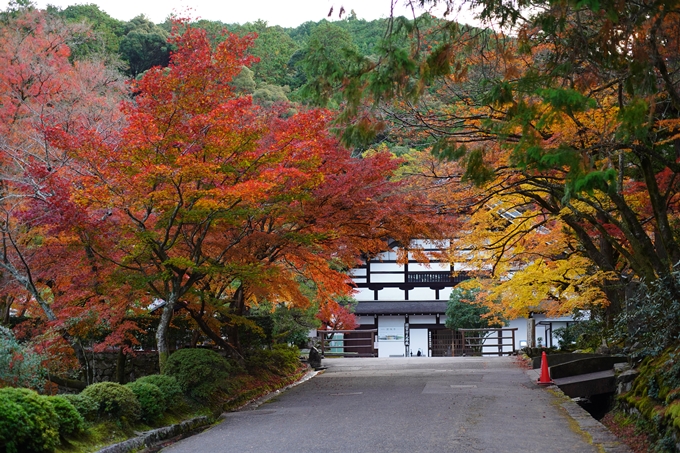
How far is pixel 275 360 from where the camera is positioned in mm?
19484

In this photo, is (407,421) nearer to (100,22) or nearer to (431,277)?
(431,277)

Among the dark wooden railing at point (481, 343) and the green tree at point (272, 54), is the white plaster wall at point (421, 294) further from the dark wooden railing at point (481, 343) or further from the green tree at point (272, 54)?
the green tree at point (272, 54)

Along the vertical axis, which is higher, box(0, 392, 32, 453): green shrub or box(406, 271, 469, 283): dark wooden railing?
box(406, 271, 469, 283): dark wooden railing

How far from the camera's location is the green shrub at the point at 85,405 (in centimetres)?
927

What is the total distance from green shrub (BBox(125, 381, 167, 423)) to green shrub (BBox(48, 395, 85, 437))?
187cm

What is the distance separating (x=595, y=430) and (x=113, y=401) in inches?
262

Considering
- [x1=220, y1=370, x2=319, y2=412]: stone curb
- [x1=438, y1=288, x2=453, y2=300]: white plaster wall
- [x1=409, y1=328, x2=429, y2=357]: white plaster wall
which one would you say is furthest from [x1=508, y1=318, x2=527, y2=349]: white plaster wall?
[x1=220, y1=370, x2=319, y2=412]: stone curb

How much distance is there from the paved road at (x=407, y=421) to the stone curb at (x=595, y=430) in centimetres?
6

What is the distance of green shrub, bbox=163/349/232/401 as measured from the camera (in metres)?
12.5

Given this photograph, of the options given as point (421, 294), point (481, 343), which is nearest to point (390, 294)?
point (421, 294)

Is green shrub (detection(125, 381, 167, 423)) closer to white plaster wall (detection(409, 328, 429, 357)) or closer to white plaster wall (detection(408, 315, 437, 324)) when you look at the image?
white plaster wall (detection(408, 315, 437, 324))

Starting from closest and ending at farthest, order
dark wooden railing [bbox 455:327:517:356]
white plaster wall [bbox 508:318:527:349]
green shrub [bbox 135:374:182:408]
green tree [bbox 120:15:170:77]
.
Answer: green shrub [bbox 135:374:182:408] → dark wooden railing [bbox 455:327:517:356] → white plaster wall [bbox 508:318:527:349] → green tree [bbox 120:15:170:77]

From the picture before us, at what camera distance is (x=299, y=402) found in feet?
45.3

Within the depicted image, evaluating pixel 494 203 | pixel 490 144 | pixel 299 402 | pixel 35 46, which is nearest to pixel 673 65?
pixel 490 144
